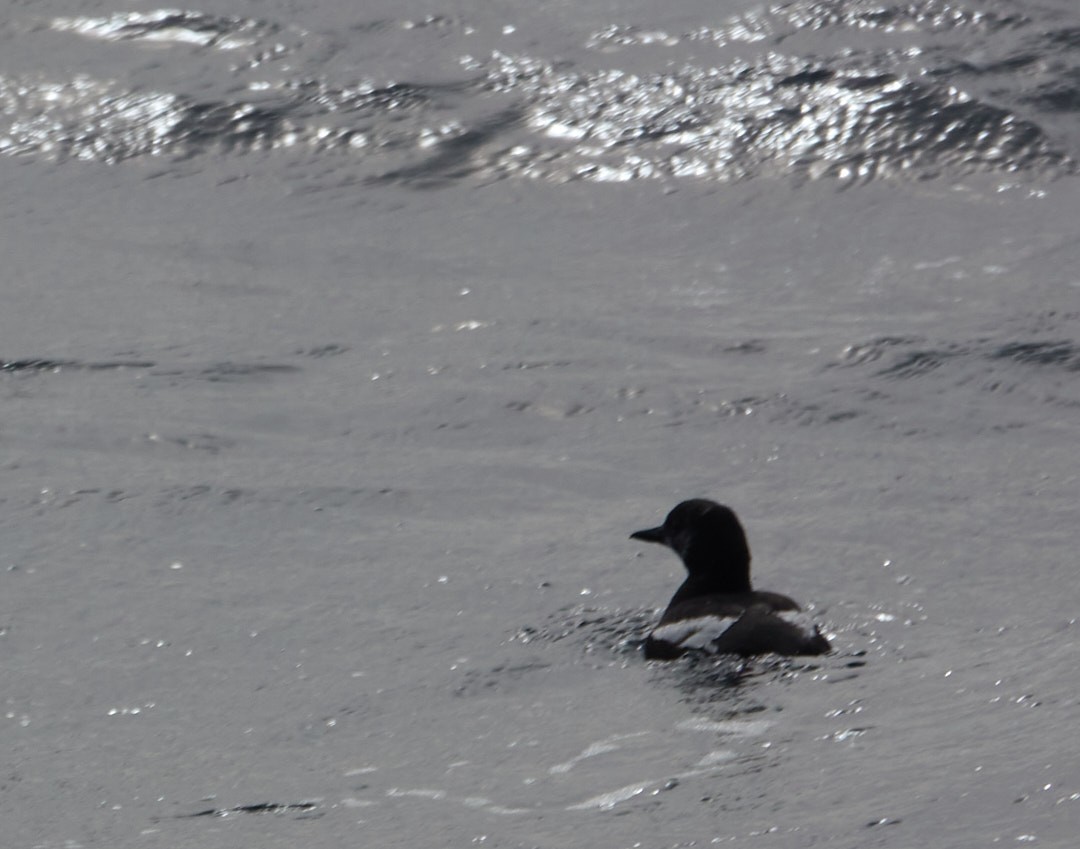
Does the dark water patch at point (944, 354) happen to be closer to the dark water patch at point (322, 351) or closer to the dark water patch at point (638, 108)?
the dark water patch at point (638, 108)

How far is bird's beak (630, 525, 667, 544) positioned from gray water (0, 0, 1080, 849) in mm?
262

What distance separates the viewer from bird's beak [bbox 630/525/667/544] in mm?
8133

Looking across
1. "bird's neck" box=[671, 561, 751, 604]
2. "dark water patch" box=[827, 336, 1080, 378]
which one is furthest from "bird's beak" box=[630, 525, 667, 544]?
"dark water patch" box=[827, 336, 1080, 378]

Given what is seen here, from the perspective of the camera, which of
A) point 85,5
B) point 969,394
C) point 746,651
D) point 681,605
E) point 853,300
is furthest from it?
point 85,5

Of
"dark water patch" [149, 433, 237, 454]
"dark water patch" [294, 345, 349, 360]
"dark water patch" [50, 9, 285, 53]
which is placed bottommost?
"dark water patch" [294, 345, 349, 360]

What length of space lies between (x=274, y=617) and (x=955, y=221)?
209 inches

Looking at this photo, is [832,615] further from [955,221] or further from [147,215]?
[147,215]

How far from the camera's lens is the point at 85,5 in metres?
14.2

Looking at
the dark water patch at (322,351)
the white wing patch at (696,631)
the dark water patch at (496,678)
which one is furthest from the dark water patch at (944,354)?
the dark water patch at (496,678)

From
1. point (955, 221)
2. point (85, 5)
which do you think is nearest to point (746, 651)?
point (955, 221)

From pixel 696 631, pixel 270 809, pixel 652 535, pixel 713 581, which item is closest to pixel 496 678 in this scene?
pixel 696 631

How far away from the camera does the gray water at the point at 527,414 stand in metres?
5.88

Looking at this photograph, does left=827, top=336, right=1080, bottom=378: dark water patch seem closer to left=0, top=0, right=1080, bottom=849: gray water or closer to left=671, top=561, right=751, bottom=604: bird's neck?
left=0, top=0, right=1080, bottom=849: gray water

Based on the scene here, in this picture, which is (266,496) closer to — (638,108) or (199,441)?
(199,441)
